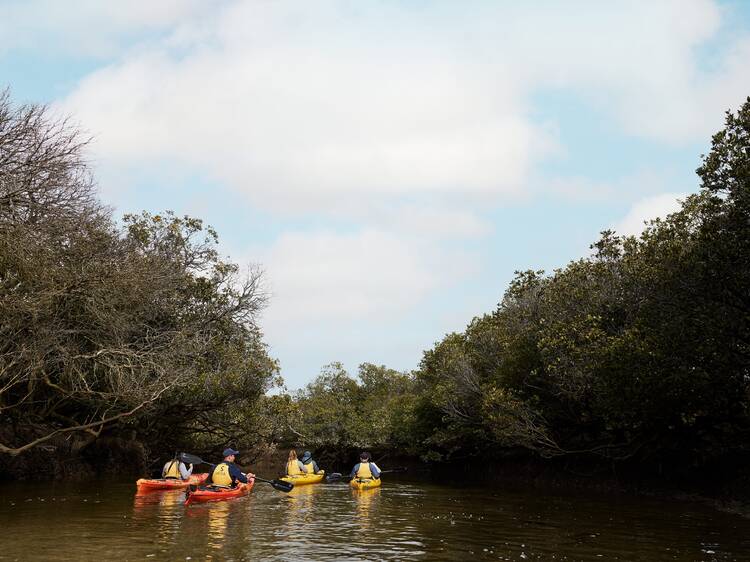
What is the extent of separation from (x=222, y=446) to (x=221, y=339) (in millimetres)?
12642

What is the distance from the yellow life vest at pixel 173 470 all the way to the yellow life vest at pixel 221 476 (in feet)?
12.6

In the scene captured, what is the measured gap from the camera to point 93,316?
70.3 ft

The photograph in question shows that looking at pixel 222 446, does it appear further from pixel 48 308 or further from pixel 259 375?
pixel 48 308

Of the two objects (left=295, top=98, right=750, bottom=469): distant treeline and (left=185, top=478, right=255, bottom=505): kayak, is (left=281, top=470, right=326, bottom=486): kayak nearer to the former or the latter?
(left=185, top=478, right=255, bottom=505): kayak

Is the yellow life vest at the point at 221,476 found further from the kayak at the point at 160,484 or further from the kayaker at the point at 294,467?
the kayaker at the point at 294,467

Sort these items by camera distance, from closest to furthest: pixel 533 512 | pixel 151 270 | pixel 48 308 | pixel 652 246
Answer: pixel 48 308, pixel 533 512, pixel 151 270, pixel 652 246

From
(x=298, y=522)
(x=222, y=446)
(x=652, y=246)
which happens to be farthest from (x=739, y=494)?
(x=222, y=446)

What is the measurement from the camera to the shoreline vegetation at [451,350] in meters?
18.4

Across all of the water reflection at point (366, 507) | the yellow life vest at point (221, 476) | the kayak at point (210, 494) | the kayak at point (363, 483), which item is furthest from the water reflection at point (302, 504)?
the yellow life vest at point (221, 476)

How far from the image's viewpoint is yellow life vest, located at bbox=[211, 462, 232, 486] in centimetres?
2225

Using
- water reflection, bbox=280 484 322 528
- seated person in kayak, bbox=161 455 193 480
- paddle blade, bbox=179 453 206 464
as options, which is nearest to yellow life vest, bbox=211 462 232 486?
water reflection, bbox=280 484 322 528

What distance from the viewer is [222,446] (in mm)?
43500

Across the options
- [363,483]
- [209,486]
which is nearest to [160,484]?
[209,486]

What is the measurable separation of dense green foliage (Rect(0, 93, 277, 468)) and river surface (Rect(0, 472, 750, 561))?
3760 mm
